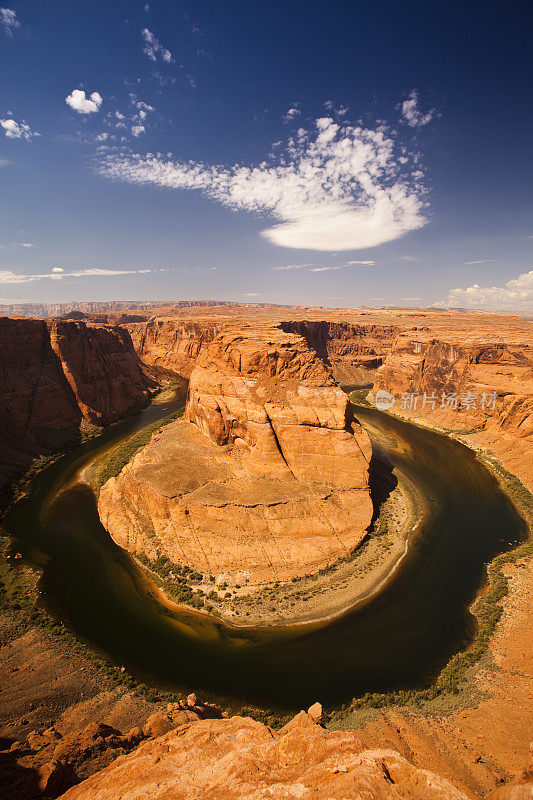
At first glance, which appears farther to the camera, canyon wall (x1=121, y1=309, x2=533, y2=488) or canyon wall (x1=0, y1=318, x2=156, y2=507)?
canyon wall (x1=121, y1=309, x2=533, y2=488)

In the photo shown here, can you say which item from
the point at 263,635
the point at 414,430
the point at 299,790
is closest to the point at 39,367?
the point at 263,635

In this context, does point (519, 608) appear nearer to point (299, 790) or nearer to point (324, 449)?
point (324, 449)

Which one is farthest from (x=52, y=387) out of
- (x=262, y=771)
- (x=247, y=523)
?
(x=262, y=771)

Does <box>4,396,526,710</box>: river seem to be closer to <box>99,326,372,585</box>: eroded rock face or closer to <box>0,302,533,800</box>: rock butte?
<box>0,302,533,800</box>: rock butte

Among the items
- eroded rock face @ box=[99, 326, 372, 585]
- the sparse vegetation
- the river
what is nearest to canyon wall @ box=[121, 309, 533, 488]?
eroded rock face @ box=[99, 326, 372, 585]

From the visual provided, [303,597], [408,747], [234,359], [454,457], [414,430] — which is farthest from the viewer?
[414,430]

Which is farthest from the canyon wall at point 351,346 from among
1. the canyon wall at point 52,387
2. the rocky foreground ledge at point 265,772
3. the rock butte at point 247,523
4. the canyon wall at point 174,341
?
the rocky foreground ledge at point 265,772
